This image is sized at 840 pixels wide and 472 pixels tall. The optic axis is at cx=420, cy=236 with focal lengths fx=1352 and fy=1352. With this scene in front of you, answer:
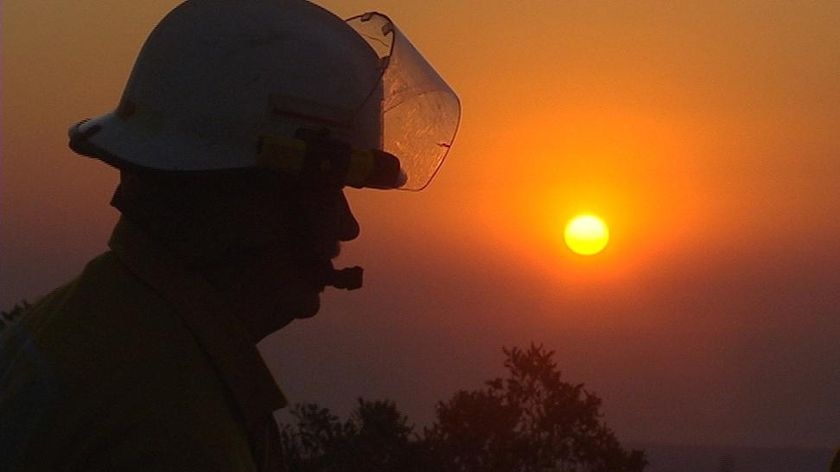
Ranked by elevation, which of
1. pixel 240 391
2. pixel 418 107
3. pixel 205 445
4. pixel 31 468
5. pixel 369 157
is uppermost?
pixel 418 107

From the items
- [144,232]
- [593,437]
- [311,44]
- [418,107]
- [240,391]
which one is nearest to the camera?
[240,391]

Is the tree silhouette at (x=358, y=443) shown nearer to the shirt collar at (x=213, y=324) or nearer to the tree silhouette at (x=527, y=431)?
the tree silhouette at (x=527, y=431)

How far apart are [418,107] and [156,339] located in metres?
1.58

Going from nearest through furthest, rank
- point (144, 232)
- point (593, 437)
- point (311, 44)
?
point (144, 232)
point (311, 44)
point (593, 437)

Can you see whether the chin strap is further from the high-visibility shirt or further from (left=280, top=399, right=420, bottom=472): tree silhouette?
(left=280, top=399, right=420, bottom=472): tree silhouette

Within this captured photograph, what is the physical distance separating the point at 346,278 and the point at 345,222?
157 millimetres

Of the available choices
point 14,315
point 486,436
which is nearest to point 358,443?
point 486,436

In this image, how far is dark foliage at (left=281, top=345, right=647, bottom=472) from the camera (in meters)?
12.5

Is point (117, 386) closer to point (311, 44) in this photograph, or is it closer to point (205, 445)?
point (205, 445)

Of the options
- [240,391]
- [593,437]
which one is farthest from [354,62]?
[593,437]

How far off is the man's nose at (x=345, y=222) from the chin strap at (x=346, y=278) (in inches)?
3.7

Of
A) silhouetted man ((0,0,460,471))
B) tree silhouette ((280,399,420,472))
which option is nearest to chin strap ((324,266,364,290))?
silhouetted man ((0,0,460,471))

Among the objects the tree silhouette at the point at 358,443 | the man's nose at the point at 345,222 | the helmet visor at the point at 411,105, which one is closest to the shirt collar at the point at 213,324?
the man's nose at the point at 345,222

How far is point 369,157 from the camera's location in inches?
139
